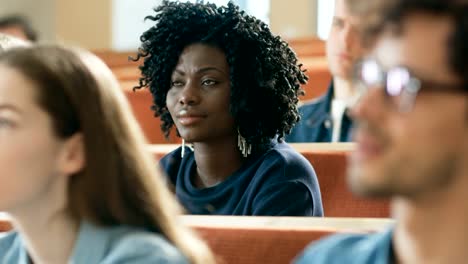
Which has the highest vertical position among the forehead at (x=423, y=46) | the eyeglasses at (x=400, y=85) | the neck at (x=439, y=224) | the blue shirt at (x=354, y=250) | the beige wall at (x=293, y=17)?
the beige wall at (x=293, y=17)

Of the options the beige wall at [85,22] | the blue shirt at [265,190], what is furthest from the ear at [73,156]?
the beige wall at [85,22]

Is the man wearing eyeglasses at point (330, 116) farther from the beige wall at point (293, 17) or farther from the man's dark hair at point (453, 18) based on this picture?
the man's dark hair at point (453, 18)

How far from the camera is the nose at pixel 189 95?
7.42ft

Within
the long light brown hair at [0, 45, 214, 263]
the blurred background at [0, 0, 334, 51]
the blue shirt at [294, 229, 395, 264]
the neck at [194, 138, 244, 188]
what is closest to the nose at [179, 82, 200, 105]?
the neck at [194, 138, 244, 188]

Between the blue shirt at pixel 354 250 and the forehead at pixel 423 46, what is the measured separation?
0.21m

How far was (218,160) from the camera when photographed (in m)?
2.30

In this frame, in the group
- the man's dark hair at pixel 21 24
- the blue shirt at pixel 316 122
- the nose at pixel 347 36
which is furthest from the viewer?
the man's dark hair at pixel 21 24

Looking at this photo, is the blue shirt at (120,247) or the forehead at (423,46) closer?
the forehead at (423,46)

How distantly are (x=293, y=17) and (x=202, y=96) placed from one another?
1716 mm

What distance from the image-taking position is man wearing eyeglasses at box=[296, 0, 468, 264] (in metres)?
0.95

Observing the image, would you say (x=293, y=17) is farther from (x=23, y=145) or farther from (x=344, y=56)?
(x=23, y=145)

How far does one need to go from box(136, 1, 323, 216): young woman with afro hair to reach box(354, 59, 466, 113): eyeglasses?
119 cm

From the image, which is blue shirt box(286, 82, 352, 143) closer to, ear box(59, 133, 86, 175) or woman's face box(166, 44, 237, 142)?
woman's face box(166, 44, 237, 142)

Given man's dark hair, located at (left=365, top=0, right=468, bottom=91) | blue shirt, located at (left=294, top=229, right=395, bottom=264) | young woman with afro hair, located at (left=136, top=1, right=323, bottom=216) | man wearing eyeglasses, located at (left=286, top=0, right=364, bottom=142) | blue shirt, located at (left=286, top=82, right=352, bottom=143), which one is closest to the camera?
man's dark hair, located at (left=365, top=0, right=468, bottom=91)
